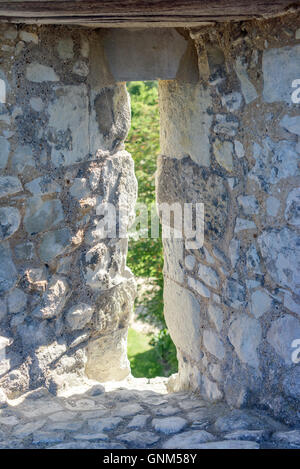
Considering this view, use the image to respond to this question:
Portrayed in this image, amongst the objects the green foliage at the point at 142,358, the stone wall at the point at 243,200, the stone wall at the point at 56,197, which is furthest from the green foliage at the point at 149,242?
the stone wall at the point at 243,200

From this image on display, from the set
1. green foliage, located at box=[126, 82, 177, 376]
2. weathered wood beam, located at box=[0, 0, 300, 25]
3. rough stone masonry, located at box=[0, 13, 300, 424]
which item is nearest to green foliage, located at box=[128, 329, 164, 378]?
green foliage, located at box=[126, 82, 177, 376]

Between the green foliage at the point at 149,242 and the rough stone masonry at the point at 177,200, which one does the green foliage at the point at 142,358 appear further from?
the rough stone masonry at the point at 177,200

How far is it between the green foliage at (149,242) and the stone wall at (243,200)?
2856 mm

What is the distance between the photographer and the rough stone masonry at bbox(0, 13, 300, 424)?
2.09 metres

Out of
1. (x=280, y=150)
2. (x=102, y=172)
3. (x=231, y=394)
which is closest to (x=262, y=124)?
(x=280, y=150)

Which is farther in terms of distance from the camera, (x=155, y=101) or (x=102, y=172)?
(x=155, y=101)

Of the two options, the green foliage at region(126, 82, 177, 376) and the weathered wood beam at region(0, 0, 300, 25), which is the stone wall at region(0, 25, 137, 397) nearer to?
the weathered wood beam at region(0, 0, 300, 25)

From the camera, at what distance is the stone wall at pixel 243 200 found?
203cm

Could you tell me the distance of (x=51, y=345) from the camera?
268cm

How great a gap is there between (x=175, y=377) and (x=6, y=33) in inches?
77.2

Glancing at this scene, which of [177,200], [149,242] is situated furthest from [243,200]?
[149,242]

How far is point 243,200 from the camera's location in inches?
88.4
